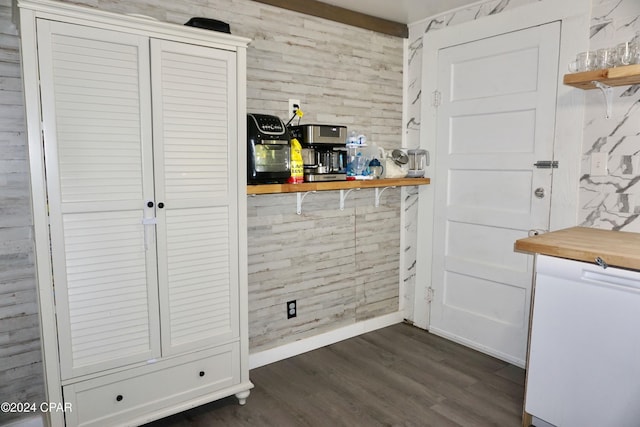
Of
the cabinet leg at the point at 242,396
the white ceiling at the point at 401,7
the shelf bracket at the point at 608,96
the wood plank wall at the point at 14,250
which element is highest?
the white ceiling at the point at 401,7

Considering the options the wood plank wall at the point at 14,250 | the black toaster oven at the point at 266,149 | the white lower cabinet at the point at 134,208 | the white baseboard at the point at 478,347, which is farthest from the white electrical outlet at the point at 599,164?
the wood plank wall at the point at 14,250

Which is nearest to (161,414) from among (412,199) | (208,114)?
(208,114)

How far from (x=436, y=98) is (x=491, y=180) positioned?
2.48ft

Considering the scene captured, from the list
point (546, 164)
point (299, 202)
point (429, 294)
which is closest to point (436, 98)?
point (546, 164)

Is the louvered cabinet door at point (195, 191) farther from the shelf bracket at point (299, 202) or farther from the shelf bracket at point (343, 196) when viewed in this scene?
the shelf bracket at point (343, 196)

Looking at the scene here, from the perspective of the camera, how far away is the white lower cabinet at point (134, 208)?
5.79ft

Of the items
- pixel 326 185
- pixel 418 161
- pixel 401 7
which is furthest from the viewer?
pixel 418 161

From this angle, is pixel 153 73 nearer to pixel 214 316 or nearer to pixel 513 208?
pixel 214 316

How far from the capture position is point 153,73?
76.4 inches

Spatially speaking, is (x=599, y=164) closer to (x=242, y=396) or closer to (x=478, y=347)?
(x=478, y=347)

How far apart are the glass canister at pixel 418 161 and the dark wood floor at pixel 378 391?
1.31 m

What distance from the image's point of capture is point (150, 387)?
6.87ft

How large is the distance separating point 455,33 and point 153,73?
216 centimetres

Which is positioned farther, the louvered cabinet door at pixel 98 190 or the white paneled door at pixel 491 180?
the white paneled door at pixel 491 180
